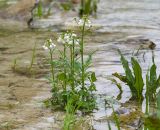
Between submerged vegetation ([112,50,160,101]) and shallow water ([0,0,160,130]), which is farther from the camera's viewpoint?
Result: submerged vegetation ([112,50,160,101])

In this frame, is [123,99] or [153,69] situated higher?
[153,69]

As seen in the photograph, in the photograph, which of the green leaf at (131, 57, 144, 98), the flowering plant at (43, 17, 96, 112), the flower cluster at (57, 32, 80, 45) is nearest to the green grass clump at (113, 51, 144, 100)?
the green leaf at (131, 57, 144, 98)

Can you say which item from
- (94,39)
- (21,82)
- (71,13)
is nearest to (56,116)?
(21,82)

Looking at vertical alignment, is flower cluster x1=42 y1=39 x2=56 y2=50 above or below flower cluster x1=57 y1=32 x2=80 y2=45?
below

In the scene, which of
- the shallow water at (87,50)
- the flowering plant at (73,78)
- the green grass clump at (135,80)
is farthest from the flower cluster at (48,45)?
the green grass clump at (135,80)

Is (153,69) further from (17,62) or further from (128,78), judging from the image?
(17,62)

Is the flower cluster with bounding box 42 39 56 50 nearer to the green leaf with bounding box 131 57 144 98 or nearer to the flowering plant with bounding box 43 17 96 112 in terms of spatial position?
the flowering plant with bounding box 43 17 96 112

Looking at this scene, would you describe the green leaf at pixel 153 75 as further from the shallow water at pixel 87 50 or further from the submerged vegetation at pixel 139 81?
the shallow water at pixel 87 50

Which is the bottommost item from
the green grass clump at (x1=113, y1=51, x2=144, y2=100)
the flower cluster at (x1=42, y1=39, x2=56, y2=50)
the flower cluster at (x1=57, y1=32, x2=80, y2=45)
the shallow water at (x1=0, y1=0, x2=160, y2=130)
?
the shallow water at (x1=0, y1=0, x2=160, y2=130)

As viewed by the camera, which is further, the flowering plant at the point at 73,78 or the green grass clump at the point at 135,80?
the green grass clump at the point at 135,80
